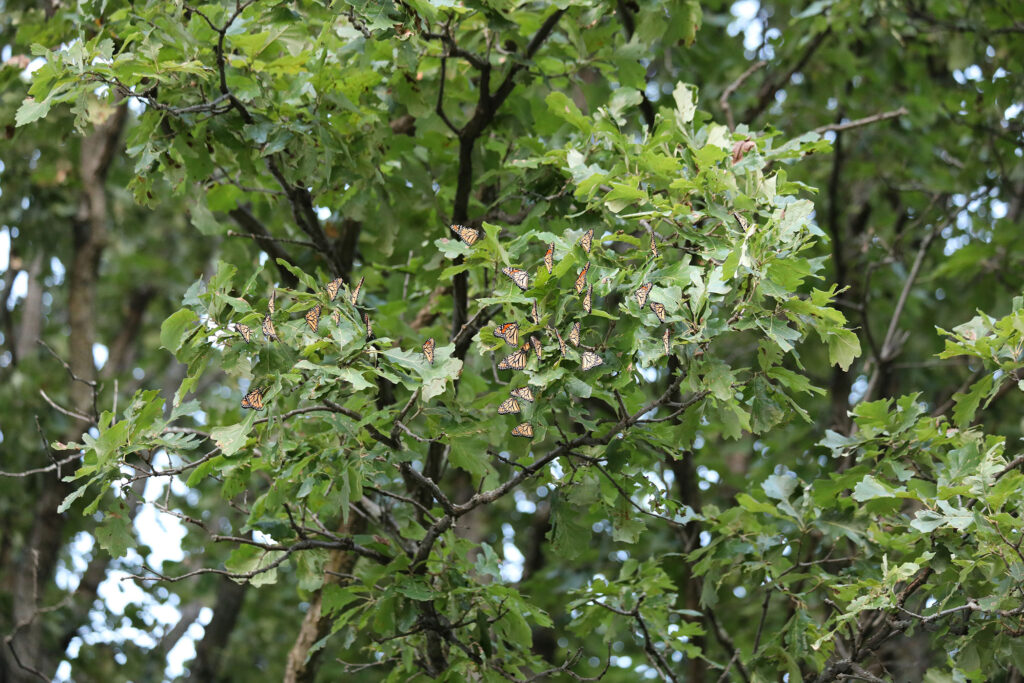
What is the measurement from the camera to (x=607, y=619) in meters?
3.93

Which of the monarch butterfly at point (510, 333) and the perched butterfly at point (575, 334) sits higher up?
the monarch butterfly at point (510, 333)

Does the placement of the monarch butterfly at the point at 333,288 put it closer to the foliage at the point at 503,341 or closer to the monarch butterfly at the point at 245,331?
the foliage at the point at 503,341

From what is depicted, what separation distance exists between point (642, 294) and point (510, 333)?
36 cm

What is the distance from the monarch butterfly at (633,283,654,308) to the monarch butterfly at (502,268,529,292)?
0.96 feet

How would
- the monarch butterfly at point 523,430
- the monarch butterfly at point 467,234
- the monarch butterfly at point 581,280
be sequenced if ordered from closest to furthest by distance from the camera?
the monarch butterfly at point 581,280 < the monarch butterfly at point 523,430 < the monarch butterfly at point 467,234

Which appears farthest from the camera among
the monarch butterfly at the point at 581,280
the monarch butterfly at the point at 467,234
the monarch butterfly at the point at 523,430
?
the monarch butterfly at the point at 467,234

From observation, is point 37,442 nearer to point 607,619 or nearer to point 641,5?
point 607,619

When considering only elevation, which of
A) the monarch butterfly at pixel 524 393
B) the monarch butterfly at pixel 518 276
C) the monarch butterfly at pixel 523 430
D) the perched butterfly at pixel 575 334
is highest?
the monarch butterfly at pixel 518 276

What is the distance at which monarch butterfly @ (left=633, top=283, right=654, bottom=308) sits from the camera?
2632mm

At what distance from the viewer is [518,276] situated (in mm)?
2672

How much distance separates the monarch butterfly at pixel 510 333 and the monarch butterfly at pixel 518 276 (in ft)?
0.35

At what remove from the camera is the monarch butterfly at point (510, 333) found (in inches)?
105

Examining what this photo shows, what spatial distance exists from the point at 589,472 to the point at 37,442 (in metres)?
5.25

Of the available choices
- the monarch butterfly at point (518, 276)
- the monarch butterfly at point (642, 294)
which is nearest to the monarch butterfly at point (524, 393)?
the monarch butterfly at point (518, 276)
